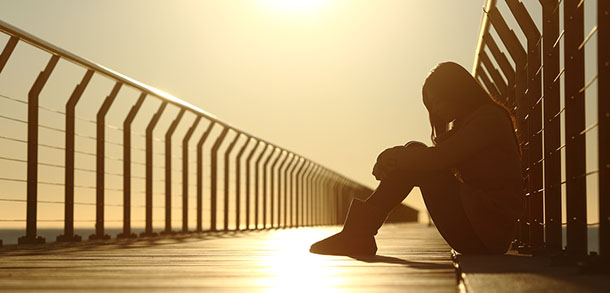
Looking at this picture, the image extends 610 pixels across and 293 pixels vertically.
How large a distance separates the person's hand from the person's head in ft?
0.78

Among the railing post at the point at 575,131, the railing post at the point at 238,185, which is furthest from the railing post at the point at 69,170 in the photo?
the railing post at the point at 238,185

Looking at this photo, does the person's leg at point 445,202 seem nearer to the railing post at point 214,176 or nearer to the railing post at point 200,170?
the railing post at point 200,170

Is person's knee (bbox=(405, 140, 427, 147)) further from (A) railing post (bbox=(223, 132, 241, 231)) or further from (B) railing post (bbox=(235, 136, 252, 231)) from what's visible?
(B) railing post (bbox=(235, 136, 252, 231))

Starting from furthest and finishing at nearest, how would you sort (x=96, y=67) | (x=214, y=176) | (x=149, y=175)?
(x=214, y=176), (x=149, y=175), (x=96, y=67)

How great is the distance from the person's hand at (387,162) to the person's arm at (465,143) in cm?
4

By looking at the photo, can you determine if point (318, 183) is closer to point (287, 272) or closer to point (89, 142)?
point (89, 142)

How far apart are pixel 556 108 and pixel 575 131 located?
553 mm

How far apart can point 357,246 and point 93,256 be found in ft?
3.30

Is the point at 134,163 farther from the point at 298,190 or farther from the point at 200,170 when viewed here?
the point at 298,190

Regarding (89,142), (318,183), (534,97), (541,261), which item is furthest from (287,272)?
(318,183)

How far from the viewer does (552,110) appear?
313 centimetres

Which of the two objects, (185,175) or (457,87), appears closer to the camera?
(457,87)

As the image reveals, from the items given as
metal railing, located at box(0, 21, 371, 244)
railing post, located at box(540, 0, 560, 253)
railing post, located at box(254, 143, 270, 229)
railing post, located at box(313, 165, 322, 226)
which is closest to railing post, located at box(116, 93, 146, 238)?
metal railing, located at box(0, 21, 371, 244)

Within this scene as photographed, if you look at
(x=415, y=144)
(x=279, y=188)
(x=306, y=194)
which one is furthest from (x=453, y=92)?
(x=306, y=194)
